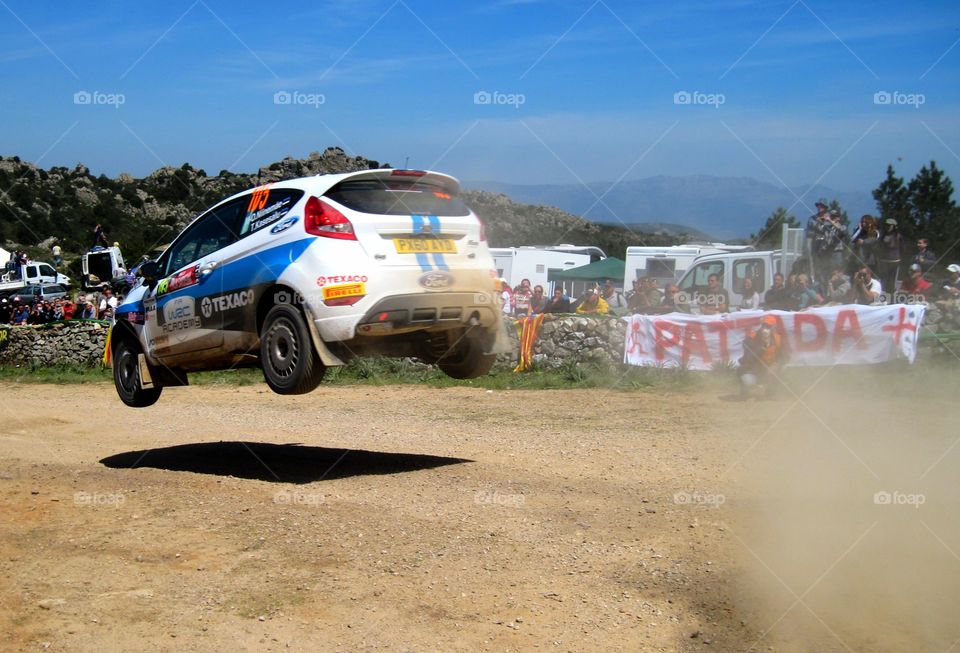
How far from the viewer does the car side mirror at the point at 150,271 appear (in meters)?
9.58

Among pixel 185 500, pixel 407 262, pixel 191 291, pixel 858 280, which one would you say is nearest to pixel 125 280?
pixel 191 291

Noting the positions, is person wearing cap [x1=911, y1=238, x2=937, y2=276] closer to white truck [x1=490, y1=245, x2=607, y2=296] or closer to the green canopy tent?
the green canopy tent

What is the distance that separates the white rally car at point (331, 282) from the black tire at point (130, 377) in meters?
0.63

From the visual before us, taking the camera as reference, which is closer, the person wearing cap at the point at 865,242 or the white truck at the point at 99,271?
the white truck at the point at 99,271

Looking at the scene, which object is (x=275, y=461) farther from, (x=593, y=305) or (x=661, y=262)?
(x=661, y=262)

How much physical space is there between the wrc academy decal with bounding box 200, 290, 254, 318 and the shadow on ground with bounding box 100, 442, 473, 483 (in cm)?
245

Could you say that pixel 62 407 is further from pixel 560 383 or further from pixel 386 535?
pixel 386 535

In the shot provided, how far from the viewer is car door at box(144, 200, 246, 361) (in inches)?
343

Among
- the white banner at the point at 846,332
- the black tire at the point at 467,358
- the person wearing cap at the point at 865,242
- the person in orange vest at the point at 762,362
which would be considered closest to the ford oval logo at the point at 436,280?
the black tire at the point at 467,358

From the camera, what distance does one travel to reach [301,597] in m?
7.22

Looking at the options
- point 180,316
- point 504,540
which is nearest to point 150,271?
point 180,316

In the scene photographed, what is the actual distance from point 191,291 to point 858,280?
1147 centimetres

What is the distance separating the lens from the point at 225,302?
8.45 meters

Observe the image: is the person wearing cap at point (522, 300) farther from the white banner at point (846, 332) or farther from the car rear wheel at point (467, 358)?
the car rear wheel at point (467, 358)
